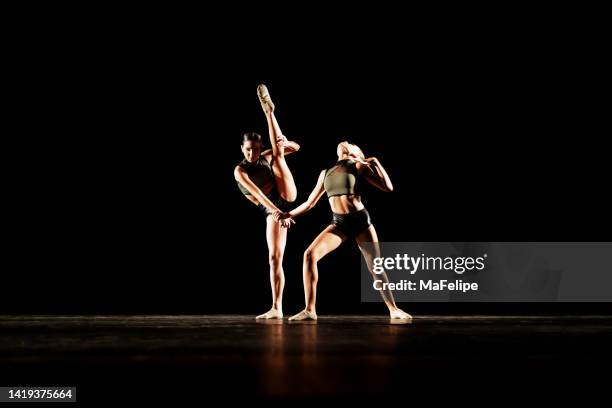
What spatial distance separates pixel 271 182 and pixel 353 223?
0.81 m

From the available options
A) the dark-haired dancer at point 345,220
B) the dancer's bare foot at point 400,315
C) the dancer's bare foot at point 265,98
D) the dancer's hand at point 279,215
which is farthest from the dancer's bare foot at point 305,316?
the dancer's bare foot at point 265,98

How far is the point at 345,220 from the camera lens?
4555 mm

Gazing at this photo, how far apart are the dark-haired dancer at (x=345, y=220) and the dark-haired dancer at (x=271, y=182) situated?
0.18 metres

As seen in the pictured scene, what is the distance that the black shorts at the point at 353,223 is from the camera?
4531 mm

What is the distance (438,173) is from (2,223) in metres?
4.65

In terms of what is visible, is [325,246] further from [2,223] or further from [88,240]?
[2,223]

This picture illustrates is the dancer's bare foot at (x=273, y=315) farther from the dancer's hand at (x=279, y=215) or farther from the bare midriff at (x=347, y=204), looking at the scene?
the bare midriff at (x=347, y=204)

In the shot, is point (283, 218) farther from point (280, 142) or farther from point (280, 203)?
point (280, 142)

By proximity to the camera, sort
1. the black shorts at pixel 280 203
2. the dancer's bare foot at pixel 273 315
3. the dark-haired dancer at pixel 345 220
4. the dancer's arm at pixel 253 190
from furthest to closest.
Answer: the black shorts at pixel 280 203 < the dancer's bare foot at pixel 273 315 < the dancer's arm at pixel 253 190 < the dark-haired dancer at pixel 345 220

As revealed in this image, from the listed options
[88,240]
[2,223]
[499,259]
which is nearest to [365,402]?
[499,259]

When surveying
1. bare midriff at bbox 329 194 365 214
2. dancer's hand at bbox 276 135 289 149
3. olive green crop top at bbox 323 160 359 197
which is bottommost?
bare midriff at bbox 329 194 365 214

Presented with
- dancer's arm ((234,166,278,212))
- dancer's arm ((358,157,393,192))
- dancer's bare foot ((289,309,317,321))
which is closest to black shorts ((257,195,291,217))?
dancer's arm ((234,166,278,212))

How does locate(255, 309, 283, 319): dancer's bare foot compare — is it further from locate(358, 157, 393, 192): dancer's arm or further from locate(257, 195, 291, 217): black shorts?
locate(358, 157, 393, 192): dancer's arm

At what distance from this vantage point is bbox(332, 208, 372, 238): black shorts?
4531 millimetres
